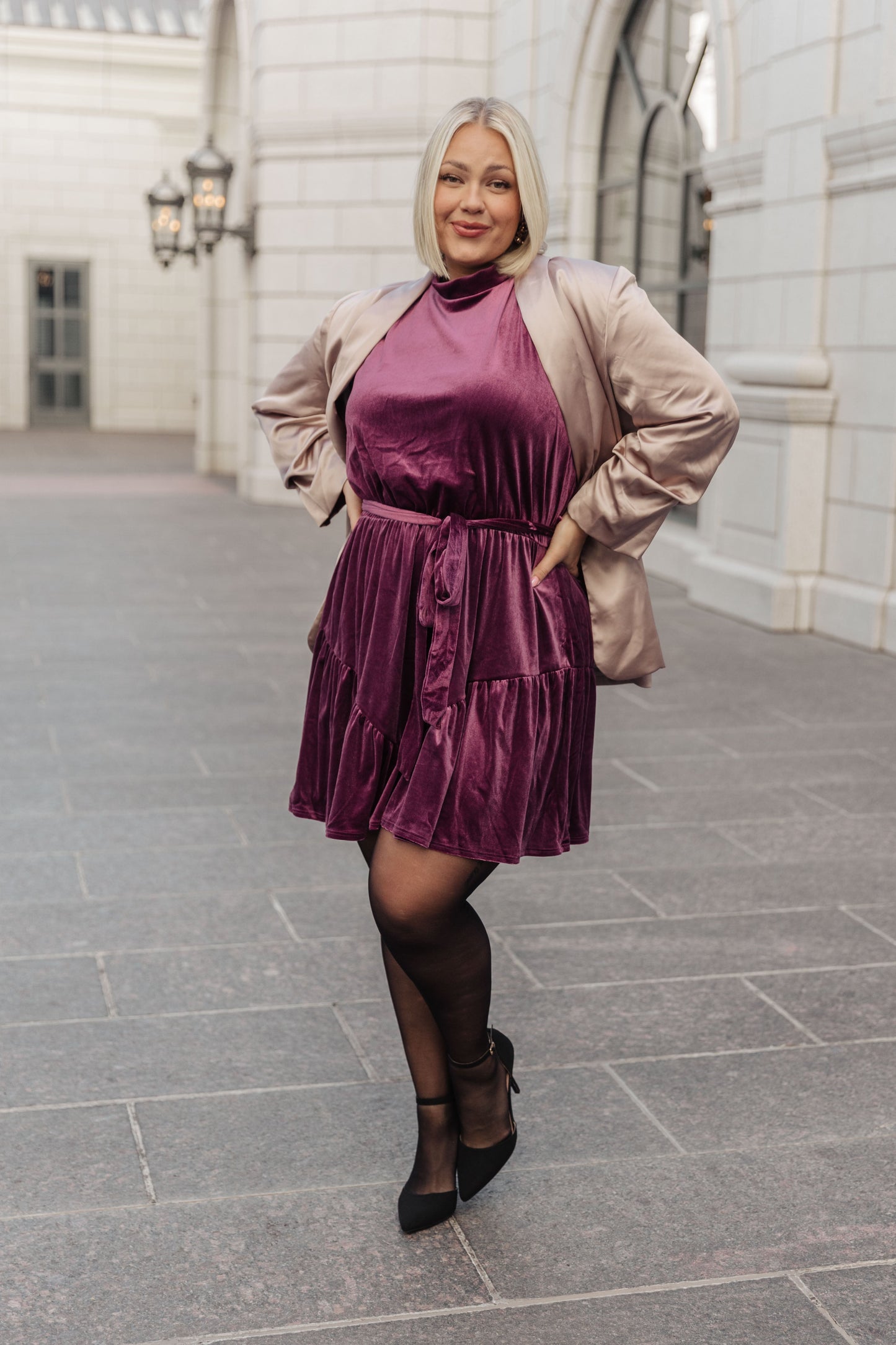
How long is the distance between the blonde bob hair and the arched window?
809cm

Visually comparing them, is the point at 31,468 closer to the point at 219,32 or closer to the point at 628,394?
the point at 219,32

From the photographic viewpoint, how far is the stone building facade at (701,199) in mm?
8336

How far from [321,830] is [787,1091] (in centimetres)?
211

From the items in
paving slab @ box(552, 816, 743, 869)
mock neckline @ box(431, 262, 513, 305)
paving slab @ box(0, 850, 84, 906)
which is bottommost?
paving slab @ box(0, 850, 84, 906)

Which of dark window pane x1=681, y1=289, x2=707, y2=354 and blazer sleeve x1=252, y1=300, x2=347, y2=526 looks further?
dark window pane x1=681, y1=289, x2=707, y2=354

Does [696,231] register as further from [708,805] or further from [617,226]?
[708,805]

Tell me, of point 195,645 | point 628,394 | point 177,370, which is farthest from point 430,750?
point 177,370

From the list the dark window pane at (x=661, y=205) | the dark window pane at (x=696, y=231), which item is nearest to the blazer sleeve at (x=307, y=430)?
the dark window pane at (x=696, y=231)

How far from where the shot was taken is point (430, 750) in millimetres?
2568

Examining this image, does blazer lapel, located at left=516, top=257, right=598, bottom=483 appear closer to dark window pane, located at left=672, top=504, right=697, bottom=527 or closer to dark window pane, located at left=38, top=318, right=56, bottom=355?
dark window pane, located at left=672, top=504, right=697, bottom=527

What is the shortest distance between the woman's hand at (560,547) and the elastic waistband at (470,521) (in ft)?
0.11

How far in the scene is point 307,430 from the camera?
9.81 feet

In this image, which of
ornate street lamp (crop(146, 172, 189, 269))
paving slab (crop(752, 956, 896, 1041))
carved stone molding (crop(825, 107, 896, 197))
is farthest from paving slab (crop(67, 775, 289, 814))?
ornate street lamp (crop(146, 172, 189, 269))

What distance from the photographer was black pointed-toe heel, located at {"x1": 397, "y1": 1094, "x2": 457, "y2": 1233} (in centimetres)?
270
